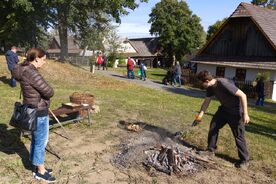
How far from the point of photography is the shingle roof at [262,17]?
24.9 metres

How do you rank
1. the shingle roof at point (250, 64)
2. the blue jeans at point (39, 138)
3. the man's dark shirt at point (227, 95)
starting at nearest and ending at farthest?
the blue jeans at point (39, 138) → the man's dark shirt at point (227, 95) → the shingle roof at point (250, 64)

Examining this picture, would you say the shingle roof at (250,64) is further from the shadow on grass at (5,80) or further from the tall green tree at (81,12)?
the shadow on grass at (5,80)

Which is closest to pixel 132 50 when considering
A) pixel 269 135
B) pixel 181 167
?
pixel 269 135

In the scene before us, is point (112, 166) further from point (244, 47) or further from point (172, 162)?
Result: point (244, 47)

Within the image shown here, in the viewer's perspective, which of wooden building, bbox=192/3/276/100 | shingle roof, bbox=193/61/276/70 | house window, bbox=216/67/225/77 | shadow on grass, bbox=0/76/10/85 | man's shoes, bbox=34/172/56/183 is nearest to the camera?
man's shoes, bbox=34/172/56/183

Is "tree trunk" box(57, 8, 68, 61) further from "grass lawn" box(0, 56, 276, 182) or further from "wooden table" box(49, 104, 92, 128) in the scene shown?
"wooden table" box(49, 104, 92, 128)

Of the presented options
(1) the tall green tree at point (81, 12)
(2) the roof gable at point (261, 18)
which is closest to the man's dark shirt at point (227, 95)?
(1) the tall green tree at point (81, 12)

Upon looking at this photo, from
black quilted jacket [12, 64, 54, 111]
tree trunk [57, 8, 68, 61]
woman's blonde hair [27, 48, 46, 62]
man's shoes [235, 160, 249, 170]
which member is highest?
tree trunk [57, 8, 68, 61]

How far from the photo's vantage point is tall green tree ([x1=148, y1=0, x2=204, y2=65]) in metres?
53.5

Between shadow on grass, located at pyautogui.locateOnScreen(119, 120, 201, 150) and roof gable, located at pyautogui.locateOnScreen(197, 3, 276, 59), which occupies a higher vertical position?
roof gable, located at pyautogui.locateOnScreen(197, 3, 276, 59)

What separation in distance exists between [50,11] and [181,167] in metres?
22.3

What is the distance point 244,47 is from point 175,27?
27.3 m

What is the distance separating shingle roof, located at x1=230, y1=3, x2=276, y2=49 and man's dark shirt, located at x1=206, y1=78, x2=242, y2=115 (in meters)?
19.9

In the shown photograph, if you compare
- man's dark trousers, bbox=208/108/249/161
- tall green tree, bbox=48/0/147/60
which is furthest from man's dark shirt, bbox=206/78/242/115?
tall green tree, bbox=48/0/147/60
